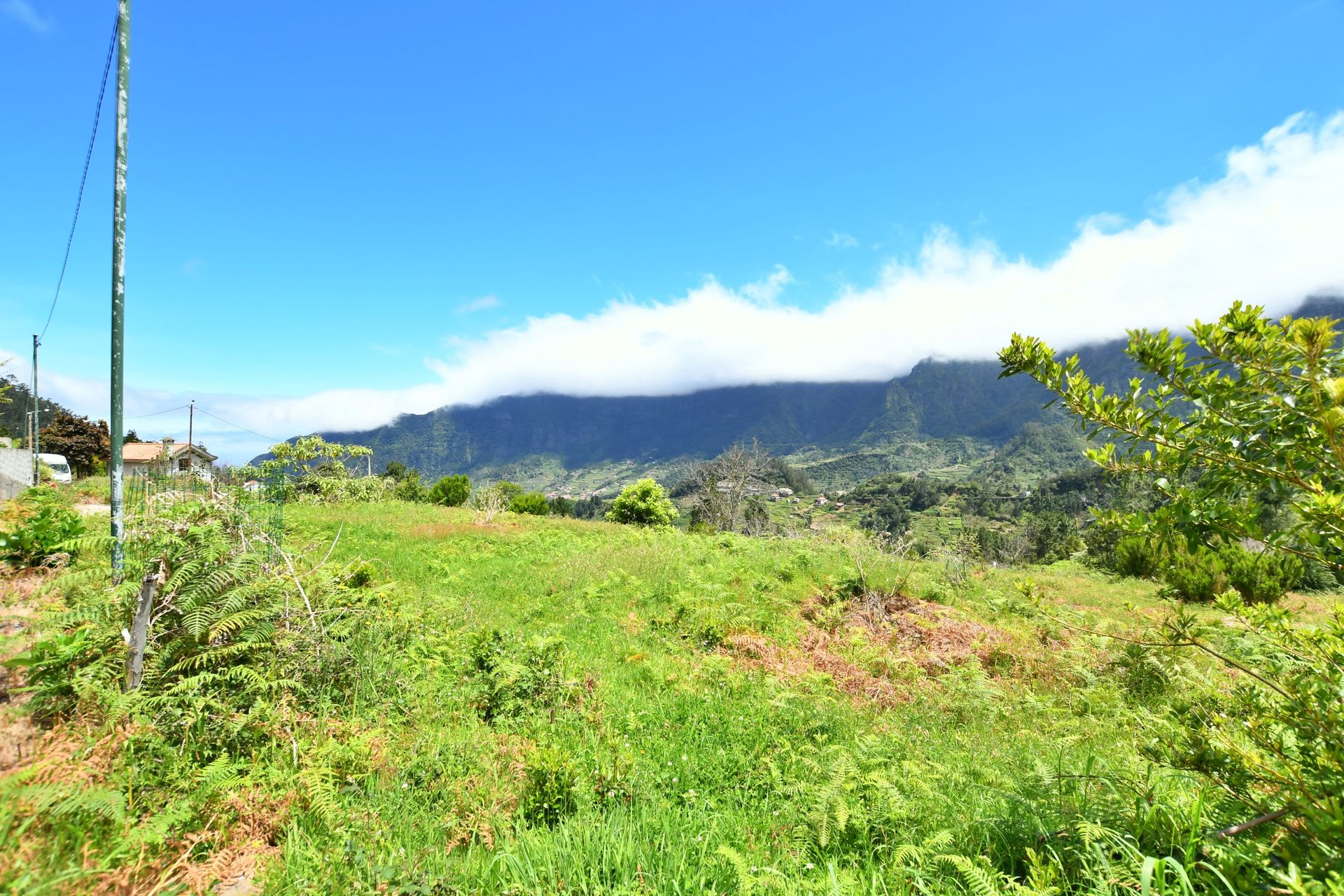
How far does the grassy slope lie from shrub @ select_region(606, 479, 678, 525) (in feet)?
→ 69.7

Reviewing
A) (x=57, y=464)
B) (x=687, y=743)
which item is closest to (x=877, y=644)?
(x=687, y=743)

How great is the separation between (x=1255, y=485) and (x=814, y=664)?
6.70 meters

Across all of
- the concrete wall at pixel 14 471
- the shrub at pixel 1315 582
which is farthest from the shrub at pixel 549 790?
the shrub at pixel 1315 582

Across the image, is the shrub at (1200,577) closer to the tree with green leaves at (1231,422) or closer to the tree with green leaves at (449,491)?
the tree with green leaves at (1231,422)

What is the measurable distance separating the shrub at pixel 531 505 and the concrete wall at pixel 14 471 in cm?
1980

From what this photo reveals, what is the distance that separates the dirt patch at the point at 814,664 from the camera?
721cm

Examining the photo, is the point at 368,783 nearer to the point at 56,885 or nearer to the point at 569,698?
the point at 56,885

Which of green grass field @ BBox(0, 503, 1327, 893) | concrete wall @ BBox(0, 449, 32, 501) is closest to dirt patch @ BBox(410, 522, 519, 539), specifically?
green grass field @ BBox(0, 503, 1327, 893)

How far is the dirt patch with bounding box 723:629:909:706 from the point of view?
23.7 ft

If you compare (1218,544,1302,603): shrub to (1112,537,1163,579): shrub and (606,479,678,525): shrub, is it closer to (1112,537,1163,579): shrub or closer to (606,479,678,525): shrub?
(1112,537,1163,579): shrub

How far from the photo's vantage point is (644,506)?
3316 centimetres

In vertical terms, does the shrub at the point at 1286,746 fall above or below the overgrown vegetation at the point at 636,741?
above

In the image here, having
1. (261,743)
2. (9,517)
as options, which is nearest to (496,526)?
(9,517)

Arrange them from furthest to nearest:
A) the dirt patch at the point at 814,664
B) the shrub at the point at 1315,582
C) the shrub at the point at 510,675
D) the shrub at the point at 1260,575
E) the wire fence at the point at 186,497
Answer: the shrub at the point at 1315,582 → the shrub at the point at 1260,575 → the dirt patch at the point at 814,664 → the wire fence at the point at 186,497 → the shrub at the point at 510,675
